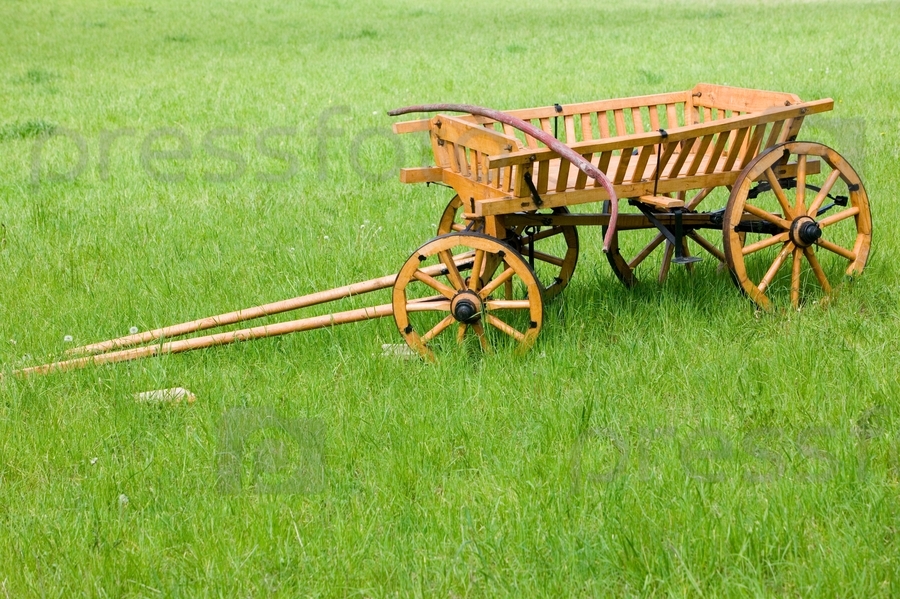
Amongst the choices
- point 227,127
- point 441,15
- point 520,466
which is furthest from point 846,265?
point 441,15

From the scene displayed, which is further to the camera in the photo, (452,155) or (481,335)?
(452,155)

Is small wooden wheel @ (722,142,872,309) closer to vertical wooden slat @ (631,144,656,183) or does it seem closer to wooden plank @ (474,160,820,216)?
wooden plank @ (474,160,820,216)

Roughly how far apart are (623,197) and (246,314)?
1870mm

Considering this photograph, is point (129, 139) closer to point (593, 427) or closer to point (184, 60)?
point (184, 60)

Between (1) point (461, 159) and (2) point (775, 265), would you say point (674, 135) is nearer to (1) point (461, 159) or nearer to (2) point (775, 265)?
(2) point (775, 265)

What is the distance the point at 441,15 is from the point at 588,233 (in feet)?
59.2

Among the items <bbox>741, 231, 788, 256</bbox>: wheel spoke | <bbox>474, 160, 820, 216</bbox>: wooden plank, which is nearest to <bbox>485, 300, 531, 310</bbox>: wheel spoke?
<bbox>474, 160, 820, 216</bbox>: wooden plank

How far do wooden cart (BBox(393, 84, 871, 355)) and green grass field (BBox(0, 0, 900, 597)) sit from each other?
20 centimetres

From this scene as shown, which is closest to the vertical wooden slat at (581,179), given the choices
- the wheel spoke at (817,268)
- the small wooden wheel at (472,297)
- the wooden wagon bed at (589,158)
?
the wooden wagon bed at (589,158)

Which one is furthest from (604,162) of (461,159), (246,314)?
(246,314)

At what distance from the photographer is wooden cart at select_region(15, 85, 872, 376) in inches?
173

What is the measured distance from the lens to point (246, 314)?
4797mm

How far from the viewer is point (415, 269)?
4.48 meters

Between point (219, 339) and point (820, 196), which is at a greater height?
point (820, 196)
